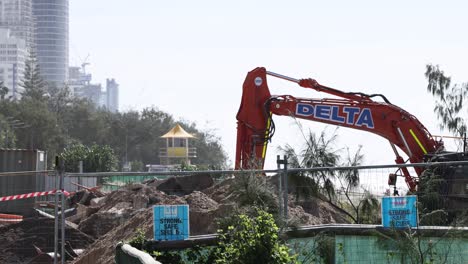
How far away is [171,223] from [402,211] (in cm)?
287

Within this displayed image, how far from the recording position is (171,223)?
12.1 metres

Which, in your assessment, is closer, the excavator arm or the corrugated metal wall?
the excavator arm

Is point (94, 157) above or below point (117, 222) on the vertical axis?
above

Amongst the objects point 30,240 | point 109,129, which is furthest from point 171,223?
point 109,129

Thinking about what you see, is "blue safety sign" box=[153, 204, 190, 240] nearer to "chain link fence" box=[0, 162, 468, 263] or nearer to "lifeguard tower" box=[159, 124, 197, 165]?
"chain link fence" box=[0, 162, 468, 263]

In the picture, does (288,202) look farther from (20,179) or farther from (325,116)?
(20,179)

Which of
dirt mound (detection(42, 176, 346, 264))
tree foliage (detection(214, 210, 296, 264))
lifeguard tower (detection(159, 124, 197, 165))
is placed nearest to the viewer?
tree foliage (detection(214, 210, 296, 264))

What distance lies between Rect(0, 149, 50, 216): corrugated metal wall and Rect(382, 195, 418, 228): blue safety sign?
23.5 ft

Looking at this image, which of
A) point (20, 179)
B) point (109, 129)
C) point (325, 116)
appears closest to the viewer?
point (325, 116)

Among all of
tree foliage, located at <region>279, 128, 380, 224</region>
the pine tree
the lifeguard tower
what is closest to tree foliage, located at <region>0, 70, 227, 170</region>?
the pine tree

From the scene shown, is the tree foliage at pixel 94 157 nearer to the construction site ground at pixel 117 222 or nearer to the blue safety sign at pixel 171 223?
the construction site ground at pixel 117 222

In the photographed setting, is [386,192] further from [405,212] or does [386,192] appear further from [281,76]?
[281,76]

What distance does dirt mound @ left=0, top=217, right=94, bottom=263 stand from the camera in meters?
18.3

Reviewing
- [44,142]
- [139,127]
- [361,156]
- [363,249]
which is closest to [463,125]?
[361,156]
